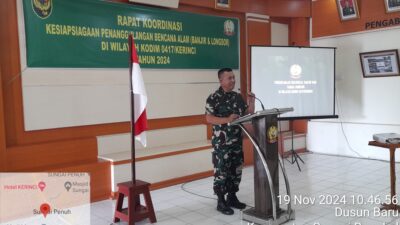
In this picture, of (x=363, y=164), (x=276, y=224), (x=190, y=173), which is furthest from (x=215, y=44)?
(x=276, y=224)

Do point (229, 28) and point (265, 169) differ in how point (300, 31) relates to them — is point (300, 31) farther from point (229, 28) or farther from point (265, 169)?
point (265, 169)

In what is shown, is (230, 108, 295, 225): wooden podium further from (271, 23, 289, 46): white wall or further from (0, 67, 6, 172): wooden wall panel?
(271, 23, 289, 46): white wall

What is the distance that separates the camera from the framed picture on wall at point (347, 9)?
627cm

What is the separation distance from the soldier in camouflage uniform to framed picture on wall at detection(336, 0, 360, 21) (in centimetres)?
364

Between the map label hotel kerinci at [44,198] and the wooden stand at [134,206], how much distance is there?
365mm

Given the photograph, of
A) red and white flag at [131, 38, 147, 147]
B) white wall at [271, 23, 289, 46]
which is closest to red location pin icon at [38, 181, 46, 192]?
red and white flag at [131, 38, 147, 147]

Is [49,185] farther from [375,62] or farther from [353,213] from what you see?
[375,62]

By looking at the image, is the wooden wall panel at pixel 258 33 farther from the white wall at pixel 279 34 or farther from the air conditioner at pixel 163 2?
the air conditioner at pixel 163 2

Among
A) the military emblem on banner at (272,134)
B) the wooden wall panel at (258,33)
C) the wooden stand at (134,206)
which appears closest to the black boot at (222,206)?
the wooden stand at (134,206)

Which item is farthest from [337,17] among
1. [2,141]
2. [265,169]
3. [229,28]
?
[2,141]

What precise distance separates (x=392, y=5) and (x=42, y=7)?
16.8 ft

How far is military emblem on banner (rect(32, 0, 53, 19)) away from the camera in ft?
13.4

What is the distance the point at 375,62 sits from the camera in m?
6.10

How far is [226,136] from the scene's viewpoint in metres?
3.65
